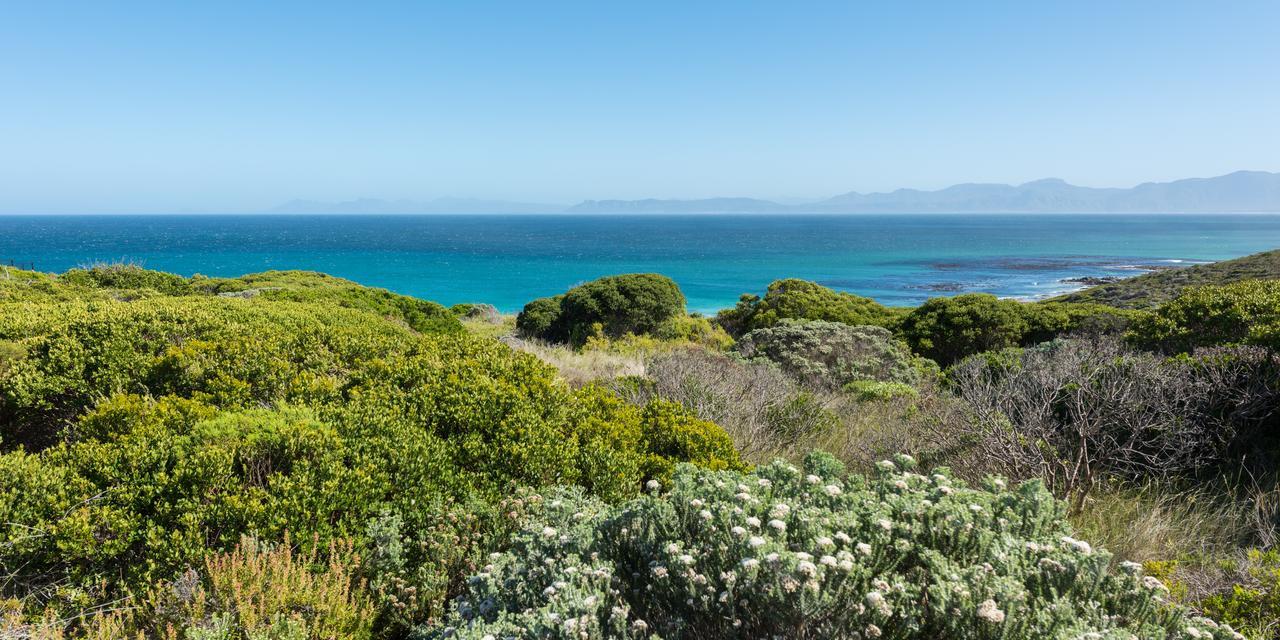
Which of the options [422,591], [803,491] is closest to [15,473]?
[422,591]

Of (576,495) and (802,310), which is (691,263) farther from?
(576,495)

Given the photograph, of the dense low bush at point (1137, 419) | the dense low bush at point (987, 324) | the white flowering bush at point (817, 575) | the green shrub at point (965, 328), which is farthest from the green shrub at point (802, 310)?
the white flowering bush at point (817, 575)

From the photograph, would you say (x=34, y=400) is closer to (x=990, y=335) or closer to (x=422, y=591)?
(x=422, y=591)

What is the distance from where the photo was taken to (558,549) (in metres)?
3.28

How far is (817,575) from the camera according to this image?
2371 millimetres

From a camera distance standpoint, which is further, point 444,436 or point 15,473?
point 444,436

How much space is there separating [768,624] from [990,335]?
616 inches

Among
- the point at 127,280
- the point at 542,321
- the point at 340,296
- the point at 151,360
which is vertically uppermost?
the point at 127,280

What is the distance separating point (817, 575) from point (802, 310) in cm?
1787

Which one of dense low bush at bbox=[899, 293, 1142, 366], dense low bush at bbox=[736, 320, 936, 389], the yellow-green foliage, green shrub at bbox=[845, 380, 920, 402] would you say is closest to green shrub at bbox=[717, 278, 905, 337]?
dense low bush at bbox=[899, 293, 1142, 366]

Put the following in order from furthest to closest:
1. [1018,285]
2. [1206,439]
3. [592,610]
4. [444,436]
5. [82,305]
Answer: [1018,285]
[82,305]
[1206,439]
[444,436]
[592,610]

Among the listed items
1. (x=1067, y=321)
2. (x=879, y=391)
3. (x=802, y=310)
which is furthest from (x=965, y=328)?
(x=879, y=391)

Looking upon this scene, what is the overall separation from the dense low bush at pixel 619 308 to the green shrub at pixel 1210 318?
1192cm

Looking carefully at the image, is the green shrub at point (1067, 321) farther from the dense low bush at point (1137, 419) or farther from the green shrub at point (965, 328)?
the dense low bush at point (1137, 419)
